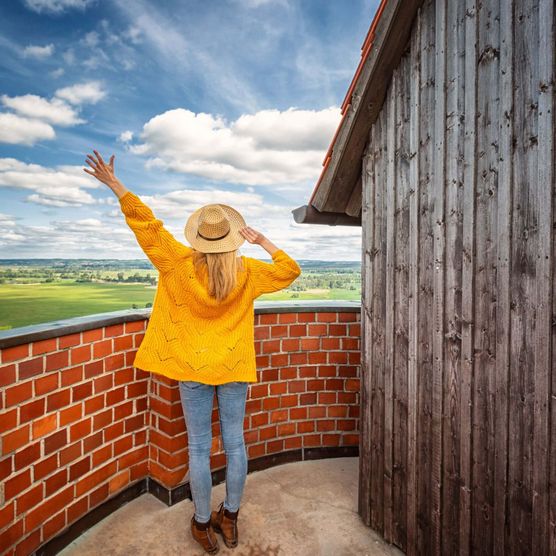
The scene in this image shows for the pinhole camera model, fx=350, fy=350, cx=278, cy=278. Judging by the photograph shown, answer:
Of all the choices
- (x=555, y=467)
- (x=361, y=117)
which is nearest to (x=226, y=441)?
(x=555, y=467)

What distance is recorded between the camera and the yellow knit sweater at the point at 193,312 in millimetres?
1926

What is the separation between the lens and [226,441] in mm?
2172

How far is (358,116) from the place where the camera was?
2375mm

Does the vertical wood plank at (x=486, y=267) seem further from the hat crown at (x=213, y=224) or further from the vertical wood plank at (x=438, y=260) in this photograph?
the hat crown at (x=213, y=224)

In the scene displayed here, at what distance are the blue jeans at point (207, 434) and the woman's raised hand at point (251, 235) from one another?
2.88 ft

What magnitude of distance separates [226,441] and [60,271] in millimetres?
2549

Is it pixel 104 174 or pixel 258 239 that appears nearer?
pixel 104 174


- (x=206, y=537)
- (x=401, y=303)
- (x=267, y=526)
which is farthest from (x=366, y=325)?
(x=206, y=537)

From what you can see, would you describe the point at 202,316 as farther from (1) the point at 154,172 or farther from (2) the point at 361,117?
(1) the point at 154,172

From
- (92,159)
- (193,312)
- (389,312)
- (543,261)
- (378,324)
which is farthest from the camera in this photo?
(378,324)

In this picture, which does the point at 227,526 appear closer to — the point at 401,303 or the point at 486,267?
the point at 401,303

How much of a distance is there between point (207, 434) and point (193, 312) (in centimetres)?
78

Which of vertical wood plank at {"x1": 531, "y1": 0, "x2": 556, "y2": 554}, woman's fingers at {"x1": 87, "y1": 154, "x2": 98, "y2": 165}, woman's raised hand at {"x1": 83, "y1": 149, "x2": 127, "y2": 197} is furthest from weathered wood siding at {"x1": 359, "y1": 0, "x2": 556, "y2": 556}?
woman's fingers at {"x1": 87, "y1": 154, "x2": 98, "y2": 165}

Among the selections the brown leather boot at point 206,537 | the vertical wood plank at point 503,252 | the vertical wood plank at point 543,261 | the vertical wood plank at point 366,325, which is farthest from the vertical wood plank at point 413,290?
the brown leather boot at point 206,537
